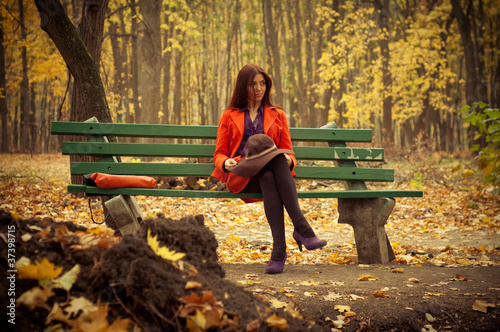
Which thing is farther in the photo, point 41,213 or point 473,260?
point 41,213

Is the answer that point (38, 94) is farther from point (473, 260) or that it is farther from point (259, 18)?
point (473, 260)

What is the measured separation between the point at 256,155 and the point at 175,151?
0.93m

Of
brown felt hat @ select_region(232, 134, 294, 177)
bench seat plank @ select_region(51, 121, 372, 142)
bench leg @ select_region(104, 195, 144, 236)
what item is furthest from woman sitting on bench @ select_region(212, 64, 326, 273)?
bench leg @ select_region(104, 195, 144, 236)

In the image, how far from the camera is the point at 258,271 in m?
3.59

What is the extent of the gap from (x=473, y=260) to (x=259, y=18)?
858 inches

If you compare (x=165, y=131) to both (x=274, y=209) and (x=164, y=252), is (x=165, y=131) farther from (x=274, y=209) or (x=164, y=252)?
(x=164, y=252)

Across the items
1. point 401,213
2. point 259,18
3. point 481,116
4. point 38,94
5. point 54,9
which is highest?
point 259,18

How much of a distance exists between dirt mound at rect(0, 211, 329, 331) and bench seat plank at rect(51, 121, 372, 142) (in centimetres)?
194

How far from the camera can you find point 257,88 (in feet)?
12.5

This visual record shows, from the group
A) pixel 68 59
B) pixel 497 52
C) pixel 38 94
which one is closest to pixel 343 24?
pixel 497 52

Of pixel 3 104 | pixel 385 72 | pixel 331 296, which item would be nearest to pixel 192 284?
pixel 331 296

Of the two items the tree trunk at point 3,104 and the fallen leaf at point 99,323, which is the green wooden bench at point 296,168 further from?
the tree trunk at point 3,104

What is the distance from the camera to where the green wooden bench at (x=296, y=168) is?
3789 mm

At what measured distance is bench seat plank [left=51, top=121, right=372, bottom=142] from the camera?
3896 millimetres
